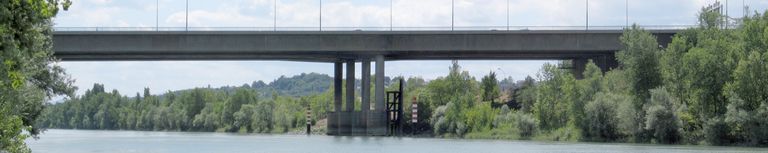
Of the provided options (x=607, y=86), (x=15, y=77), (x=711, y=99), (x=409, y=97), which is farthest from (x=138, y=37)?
(x=15, y=77)

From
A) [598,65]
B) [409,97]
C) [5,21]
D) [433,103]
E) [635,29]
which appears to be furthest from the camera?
[409,97]

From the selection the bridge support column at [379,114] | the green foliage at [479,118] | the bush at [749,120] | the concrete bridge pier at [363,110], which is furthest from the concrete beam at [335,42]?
the bush at [749,120]

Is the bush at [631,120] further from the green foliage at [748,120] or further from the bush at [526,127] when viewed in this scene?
the bush at [526,127]

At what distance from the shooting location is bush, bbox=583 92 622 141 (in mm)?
85875

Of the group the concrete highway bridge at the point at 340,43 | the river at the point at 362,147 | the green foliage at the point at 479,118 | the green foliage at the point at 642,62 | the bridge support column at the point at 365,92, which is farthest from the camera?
the green foliage at the point at 479,118

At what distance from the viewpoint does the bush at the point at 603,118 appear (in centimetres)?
8588

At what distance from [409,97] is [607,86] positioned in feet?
182

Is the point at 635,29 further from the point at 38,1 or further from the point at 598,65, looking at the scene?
the point at 38,1

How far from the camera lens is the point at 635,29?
9050 cm

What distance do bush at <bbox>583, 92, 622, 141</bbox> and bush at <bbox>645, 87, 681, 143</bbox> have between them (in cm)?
552

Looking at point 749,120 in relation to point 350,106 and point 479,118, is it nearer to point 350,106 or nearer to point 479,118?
point 479,118

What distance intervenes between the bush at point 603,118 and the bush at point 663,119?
5521 mm

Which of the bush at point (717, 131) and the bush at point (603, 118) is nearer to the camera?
the bush at point (717, 131)

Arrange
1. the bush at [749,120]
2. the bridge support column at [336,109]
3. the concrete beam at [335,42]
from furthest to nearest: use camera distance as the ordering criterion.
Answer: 1. the bridge support column at [336,109]
2. the concrete beam at [335,42]
3. the bush at [749,120]
